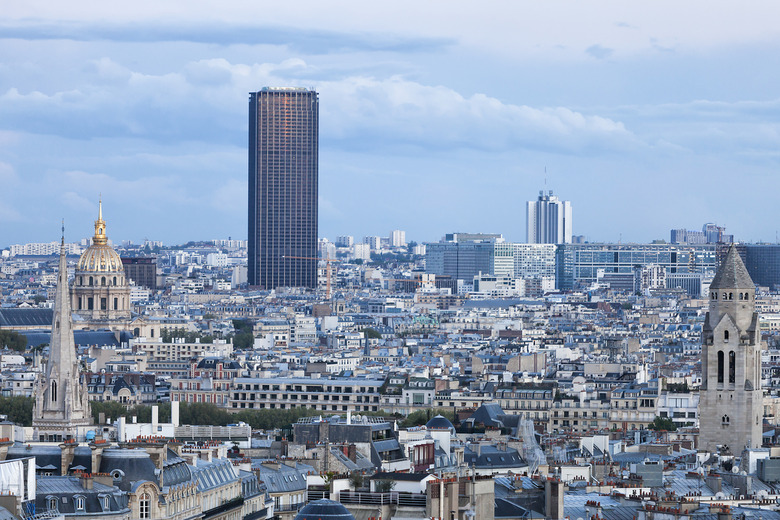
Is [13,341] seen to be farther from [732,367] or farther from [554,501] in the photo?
[554,501]

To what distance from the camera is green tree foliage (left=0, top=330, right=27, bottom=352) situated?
562 ft

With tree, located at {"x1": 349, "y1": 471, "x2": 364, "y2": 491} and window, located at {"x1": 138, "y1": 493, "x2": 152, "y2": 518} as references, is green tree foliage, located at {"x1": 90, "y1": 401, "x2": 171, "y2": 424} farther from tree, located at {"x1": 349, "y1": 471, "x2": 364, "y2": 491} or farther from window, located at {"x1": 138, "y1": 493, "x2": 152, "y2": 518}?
tree, located at {"x1": 349, "y1": 471, "x2": 364, "y2": 491}

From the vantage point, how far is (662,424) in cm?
9912

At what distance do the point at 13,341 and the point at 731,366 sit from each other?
10156cm

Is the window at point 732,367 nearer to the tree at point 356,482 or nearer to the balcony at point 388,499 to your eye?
the tree at point 356,482

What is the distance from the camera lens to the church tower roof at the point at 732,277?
78562mm

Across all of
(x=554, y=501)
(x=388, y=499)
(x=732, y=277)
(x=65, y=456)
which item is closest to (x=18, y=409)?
(x=732, y=277)

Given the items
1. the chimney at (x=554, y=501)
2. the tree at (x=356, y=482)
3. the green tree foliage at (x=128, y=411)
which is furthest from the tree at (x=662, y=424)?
the tree at (x=356, y=482)

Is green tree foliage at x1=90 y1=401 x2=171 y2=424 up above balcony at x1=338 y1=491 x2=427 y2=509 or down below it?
below

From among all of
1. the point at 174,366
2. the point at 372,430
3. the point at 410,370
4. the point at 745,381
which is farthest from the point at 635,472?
the point at 174,366

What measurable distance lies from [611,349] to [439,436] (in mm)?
88339

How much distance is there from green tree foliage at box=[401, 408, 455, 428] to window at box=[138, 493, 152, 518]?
39732mm

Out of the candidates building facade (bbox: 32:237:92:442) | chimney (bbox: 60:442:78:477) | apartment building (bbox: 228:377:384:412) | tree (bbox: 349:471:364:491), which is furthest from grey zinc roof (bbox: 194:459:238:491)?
apartment building (bbox: 228:377:384:412)

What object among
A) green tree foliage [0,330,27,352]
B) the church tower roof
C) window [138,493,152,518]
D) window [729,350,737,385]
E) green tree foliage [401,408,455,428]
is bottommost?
green tree foliage [401,408,455,428]
